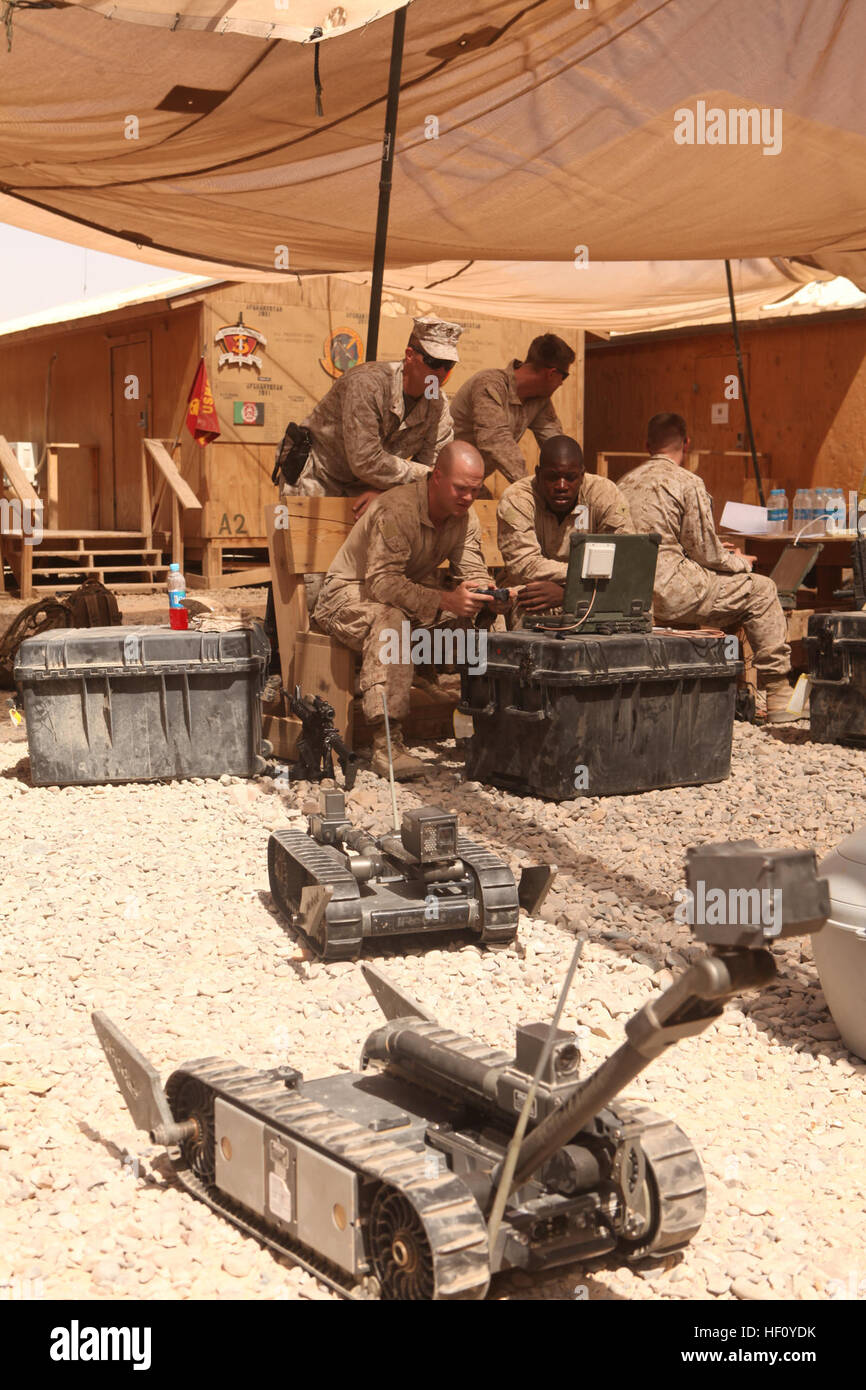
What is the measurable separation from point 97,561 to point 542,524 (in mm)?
8670

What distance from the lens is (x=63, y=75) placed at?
23.0 ft

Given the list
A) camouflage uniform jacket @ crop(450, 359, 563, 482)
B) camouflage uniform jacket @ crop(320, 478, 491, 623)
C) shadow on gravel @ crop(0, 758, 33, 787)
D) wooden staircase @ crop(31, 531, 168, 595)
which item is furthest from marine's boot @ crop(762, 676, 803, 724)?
wooden staircase @ crop(31, 531, 168, 595)

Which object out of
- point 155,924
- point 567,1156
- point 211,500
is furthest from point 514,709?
point 211,500

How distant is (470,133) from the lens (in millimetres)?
8352

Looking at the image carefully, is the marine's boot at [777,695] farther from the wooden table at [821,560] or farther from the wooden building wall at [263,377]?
the wooden building wall at [263,377]

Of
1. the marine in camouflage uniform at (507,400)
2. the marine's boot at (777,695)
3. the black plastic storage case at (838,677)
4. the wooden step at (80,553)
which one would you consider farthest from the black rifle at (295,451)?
the wooden step at (80,553)

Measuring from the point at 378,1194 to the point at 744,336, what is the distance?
13902mm

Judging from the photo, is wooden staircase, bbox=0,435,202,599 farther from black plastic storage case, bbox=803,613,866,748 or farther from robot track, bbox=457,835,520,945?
robot track, bbox=457,835,520,945

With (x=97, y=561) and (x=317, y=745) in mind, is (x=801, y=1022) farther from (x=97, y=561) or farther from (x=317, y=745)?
(x=97, y=561)

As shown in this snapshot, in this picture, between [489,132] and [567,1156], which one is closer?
[567,1156]
